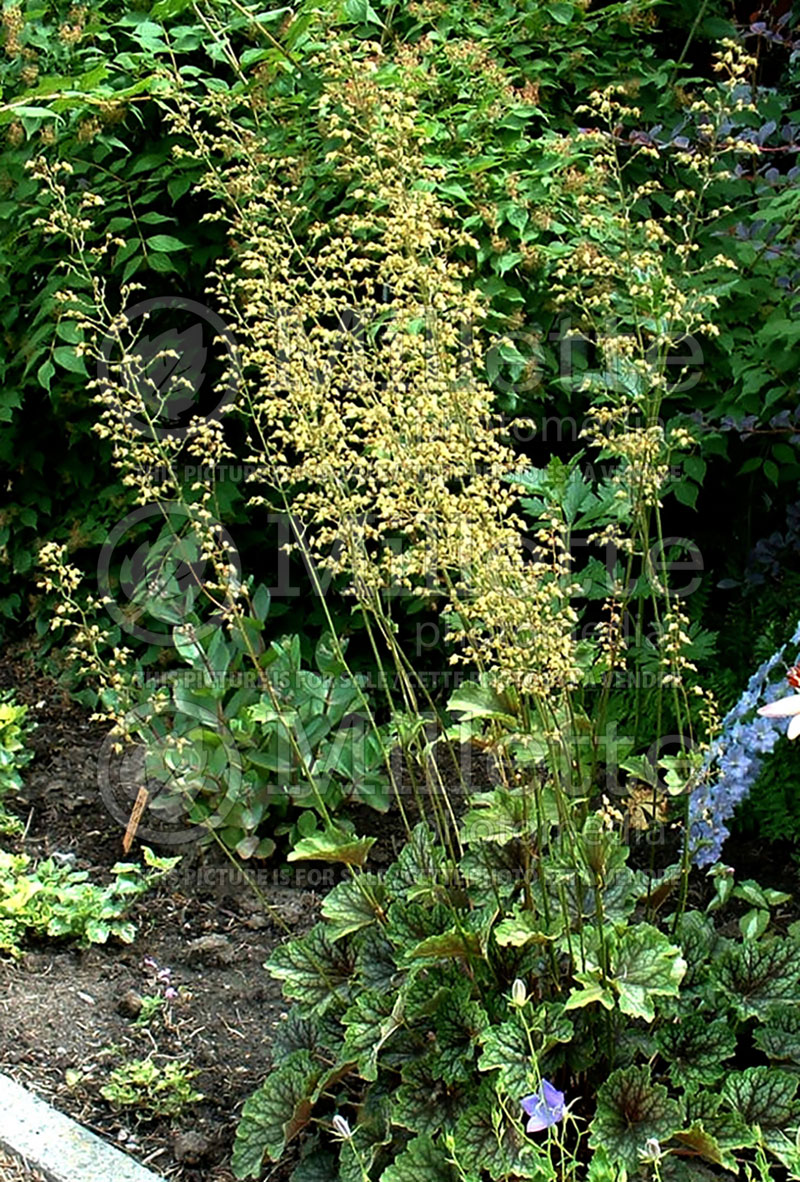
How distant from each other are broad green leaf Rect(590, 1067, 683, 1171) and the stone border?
2.64 feet

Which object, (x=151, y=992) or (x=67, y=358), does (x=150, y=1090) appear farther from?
(x=67, y=358)

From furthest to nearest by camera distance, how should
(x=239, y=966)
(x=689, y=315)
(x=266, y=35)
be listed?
(x=266, y=35), (x=239, y=966), (x=689, y=315)

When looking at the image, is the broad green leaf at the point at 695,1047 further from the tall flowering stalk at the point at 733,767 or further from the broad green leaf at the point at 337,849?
the broad green leaf at the point at 337,849

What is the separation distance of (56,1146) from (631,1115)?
104cm

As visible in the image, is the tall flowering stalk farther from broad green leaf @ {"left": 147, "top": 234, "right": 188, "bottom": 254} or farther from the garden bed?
broad green leaf @ {"left": 147, "top": 234, "right": 188, "bottom": 254}

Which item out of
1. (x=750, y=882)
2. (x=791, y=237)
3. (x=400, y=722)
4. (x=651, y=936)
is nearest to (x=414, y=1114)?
(x=651, y=936)

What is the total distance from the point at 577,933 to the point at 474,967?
19 centimetres

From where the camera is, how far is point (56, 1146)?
99.2 inches

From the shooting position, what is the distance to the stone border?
8.02 feet

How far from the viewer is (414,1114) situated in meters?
2.23

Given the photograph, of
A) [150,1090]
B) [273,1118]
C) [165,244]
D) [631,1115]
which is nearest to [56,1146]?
[150,1090]

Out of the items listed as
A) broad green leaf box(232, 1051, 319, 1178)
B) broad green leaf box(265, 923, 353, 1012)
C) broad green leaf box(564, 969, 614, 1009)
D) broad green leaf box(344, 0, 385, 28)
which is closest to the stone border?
broad green leaf box(232, 1051, 319, 1178)

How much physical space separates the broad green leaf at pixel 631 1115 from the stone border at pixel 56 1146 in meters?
0.80

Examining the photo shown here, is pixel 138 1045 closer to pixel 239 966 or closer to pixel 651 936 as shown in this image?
pixel 239 966
